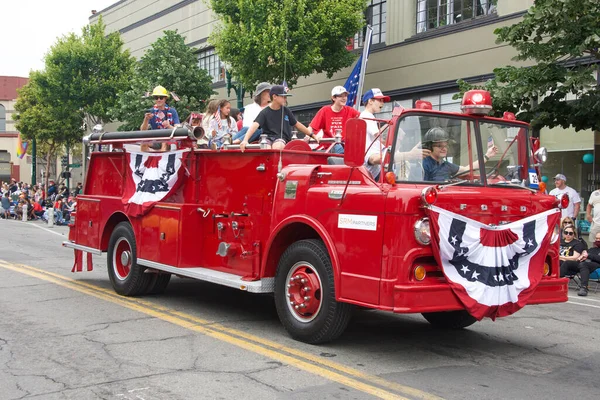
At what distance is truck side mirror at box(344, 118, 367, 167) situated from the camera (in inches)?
233

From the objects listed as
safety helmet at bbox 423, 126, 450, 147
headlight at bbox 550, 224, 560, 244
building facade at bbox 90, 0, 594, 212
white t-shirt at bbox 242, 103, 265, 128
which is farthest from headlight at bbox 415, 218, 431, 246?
building facade at bbox 90, 0, 594, 212

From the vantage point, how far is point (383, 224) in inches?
226

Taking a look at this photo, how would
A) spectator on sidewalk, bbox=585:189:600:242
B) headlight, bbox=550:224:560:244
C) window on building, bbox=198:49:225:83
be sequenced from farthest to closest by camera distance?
window on building, bbox=198:49:225:83
spectator on sidewalk, bbox=585:189:600:242
headlight, bbox=550:224:560:244

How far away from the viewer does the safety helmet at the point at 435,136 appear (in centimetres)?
619

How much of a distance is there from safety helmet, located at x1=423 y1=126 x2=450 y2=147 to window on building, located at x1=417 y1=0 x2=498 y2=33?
13715 mm

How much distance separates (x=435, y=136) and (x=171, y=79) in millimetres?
22131

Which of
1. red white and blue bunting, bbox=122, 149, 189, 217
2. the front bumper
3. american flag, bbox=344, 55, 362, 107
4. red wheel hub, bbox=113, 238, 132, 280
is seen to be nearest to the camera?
the front bumper

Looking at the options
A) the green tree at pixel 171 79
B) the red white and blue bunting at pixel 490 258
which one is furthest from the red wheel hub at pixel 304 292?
the green tree at pixel 171 79

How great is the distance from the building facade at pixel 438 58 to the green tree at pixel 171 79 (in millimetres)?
3901

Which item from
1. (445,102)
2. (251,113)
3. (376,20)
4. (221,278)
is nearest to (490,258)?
(221,278)

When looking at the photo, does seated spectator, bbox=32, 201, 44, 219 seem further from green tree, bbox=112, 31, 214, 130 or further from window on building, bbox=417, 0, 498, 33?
window on building, bbox=417, 0, 498, 33

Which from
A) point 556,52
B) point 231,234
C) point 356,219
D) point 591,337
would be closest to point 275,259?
point 231,234

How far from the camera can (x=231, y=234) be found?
7730 mm

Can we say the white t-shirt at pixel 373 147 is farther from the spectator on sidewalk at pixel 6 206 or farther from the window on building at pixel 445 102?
the spectator on sidewalk at pixel 6 206
